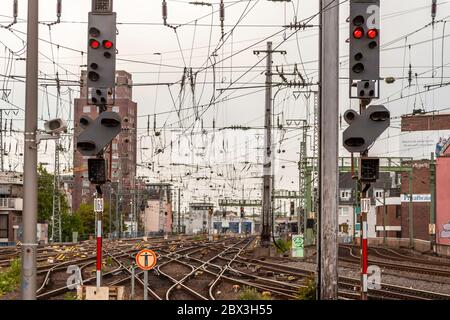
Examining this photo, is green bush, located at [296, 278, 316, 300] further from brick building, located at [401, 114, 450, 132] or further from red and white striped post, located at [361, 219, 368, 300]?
brick building, located at [401, 114, 450, 132]

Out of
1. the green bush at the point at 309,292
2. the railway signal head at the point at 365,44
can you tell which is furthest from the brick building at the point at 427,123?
the railway signal head at the point at 365,44

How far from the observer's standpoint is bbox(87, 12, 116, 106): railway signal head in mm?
15492

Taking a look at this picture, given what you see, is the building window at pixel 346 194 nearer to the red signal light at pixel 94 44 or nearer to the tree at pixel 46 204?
the tree at pixel 46 204

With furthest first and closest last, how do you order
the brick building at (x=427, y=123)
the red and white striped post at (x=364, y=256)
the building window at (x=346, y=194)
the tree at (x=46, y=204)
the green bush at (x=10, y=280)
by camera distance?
the building window at (x=346, y=194) < the brick building at (x=427, y=123) < the tree at (x=46, y=204) < the green bush at (x=10, y=280) < the red and white striped post at (x=364, y=256)

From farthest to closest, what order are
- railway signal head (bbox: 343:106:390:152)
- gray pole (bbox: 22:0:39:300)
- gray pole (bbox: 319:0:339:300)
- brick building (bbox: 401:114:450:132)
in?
1. brick building (bbox: 401:114:450:132)
2. gray pole (bbox: 319:0:339:300)
3. railway signal head (bbox: 343:106:390:152)
4. gray pole (bbox: 22:0:39:300)

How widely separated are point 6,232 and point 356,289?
68863mm

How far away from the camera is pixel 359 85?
15195 millimetres

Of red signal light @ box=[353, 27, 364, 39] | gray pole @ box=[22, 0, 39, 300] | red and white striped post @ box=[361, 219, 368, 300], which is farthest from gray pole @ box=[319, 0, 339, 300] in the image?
gray pole @ box=[22, 0, 39, 300]

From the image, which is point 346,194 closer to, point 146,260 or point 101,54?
point 146,260

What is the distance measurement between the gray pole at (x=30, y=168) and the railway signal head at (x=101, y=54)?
176cm

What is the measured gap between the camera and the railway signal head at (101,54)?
610 inches

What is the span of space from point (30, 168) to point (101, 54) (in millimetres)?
3041

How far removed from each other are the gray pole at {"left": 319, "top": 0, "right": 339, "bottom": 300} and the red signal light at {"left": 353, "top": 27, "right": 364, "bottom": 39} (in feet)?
4.93
